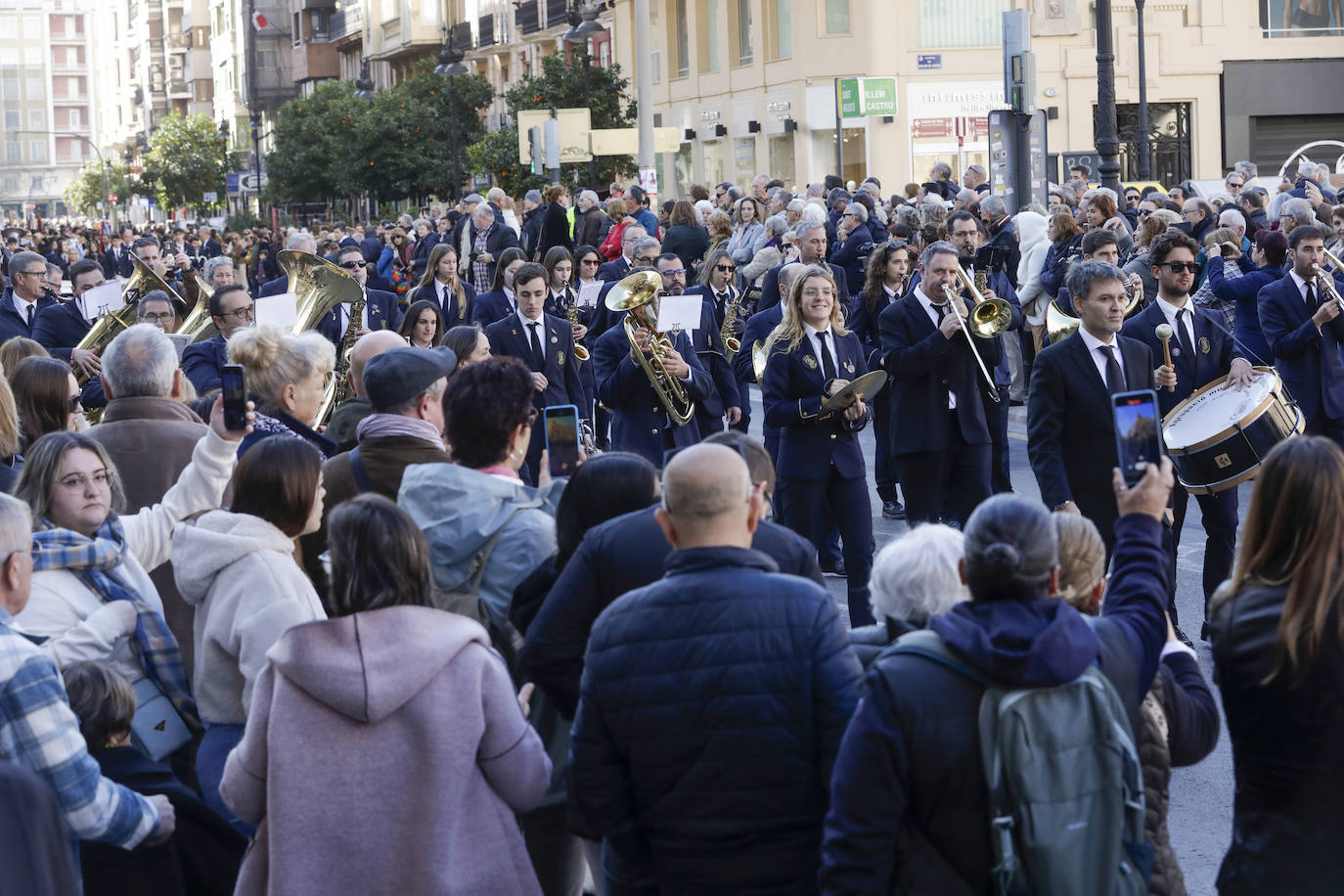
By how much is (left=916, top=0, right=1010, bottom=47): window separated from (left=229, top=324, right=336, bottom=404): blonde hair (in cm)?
3203

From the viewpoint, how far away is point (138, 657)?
461 centimetres

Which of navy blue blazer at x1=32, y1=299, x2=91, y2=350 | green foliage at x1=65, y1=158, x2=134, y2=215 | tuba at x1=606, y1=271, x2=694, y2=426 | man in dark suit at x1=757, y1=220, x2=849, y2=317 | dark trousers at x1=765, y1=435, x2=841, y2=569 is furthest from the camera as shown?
green foliage at x1=65, y1=158, x2=134, y2=215

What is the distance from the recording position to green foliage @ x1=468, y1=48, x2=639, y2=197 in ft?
114

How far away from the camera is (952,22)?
120 ft

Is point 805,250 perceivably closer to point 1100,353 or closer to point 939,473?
point 939,473

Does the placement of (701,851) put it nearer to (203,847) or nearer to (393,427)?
(203,847)

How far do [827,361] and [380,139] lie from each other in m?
37.4

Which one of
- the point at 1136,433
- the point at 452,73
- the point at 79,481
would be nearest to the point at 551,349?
the point at 79,481

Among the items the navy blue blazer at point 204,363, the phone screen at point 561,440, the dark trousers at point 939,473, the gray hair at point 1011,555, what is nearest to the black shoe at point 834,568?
the dark trousers at point 939,473

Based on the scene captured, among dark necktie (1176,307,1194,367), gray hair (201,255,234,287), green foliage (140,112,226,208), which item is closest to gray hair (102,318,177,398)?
dark necktie (1176,307,1194,367)

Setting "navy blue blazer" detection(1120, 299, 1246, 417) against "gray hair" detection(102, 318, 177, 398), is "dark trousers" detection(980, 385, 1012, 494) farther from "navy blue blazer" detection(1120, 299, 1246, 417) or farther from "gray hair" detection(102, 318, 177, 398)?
"gray hair" detection(102, 318, 177, 398)

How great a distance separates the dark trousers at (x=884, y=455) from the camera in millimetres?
11914

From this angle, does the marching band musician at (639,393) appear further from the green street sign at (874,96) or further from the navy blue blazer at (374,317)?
the green street sign at (874,96)

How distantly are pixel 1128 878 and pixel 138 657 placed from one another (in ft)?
8.55
